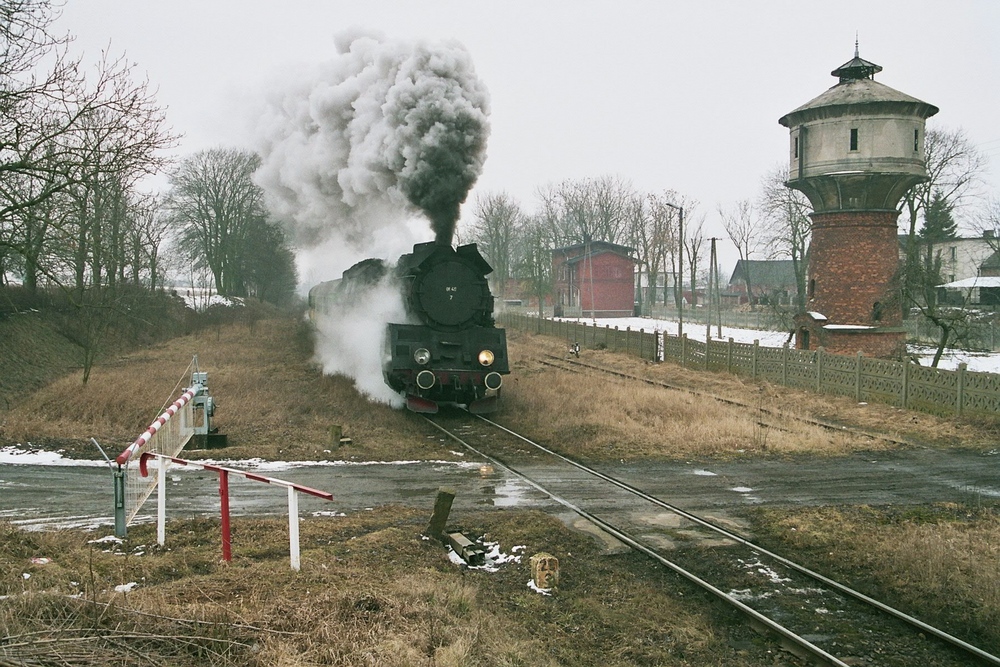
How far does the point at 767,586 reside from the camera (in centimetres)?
648

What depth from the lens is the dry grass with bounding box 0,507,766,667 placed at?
421 cm

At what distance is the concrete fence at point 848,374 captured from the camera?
14.6 meters

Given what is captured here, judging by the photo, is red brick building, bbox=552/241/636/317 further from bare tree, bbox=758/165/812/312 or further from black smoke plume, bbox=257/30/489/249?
black smoke plume, bbox=257/30/489/249

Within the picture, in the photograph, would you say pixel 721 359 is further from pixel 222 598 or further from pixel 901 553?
pixel 222 598

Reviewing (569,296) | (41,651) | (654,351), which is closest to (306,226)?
(654,351)

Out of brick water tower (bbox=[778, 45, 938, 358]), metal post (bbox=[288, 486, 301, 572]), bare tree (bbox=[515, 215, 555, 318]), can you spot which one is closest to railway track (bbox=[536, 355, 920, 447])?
brick water tower (bbox=[778, 45, 938, 358])

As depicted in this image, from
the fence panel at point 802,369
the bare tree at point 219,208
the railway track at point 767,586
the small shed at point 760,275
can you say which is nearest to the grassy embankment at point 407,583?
the railway track at point 767,586

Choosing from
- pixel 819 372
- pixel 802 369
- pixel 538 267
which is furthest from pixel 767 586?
pixel 538 267

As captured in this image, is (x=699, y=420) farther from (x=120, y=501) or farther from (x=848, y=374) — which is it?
(x=120, y=501)

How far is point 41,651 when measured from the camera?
3791 millimetres

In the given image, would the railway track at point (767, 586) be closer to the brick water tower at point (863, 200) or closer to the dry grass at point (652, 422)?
the dry grass at point (652, 422)

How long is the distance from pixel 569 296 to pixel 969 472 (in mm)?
55936

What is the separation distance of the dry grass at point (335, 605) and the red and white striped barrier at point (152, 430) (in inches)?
31.3

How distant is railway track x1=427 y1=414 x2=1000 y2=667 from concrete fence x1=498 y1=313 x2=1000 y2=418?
8.70 meters
